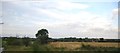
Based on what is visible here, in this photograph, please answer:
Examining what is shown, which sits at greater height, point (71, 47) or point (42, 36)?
point (42, 36)

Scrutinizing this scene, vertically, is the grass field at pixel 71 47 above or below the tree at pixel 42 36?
below

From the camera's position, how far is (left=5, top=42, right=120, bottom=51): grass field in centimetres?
559

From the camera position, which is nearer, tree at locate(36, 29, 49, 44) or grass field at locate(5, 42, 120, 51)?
grass field at locate(5, 42, 120, 51)

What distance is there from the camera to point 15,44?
19.7 ft

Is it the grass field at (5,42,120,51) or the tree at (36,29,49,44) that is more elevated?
the tree at (36,29,49,44)

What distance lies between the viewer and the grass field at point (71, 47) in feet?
18.3

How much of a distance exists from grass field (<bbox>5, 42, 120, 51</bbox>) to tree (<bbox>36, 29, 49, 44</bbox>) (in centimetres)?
11

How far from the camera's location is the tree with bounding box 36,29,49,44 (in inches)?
227

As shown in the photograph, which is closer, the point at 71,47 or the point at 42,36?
the point at 71,47

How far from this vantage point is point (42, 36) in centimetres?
606

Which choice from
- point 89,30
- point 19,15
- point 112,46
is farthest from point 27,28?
point 112,46

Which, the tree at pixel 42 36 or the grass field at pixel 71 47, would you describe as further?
the tree at pixel 42 36

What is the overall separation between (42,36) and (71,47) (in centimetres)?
73

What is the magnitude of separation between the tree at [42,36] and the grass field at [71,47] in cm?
11
